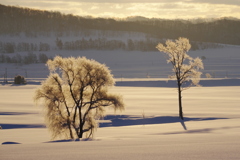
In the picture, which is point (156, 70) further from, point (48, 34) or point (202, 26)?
point (202, 26)

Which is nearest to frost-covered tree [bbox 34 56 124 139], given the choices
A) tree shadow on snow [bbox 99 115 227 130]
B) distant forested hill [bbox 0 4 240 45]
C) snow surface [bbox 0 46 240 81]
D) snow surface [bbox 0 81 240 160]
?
snow surface [bbox 0 81 240 160]

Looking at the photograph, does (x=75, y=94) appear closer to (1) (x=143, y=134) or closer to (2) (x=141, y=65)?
(1) (x=143, y=134)

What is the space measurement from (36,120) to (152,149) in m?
17.4

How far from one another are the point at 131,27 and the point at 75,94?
170 meters

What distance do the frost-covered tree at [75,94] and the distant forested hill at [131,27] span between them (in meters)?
151

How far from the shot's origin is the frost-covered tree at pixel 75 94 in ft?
59.0

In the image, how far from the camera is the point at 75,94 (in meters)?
18.6

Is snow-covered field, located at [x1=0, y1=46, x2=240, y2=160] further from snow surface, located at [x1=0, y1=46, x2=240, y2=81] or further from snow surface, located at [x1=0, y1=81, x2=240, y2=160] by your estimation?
snow surface, located at [x1=0, y1=46, x2=240, y2=81]

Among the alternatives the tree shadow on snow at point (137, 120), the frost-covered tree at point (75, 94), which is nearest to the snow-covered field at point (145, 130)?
the tree shadow on snow at point (137, 120)

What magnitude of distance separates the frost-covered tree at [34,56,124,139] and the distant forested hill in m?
151

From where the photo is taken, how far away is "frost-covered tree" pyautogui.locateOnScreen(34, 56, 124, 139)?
59.0 ft

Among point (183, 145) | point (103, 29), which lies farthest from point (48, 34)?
point (183, 145)

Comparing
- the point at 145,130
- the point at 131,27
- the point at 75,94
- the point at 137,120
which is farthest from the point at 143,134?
the point at 131,27

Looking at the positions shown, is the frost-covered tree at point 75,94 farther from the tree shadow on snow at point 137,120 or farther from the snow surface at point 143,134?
the tree shadow on snow at point 137,120
